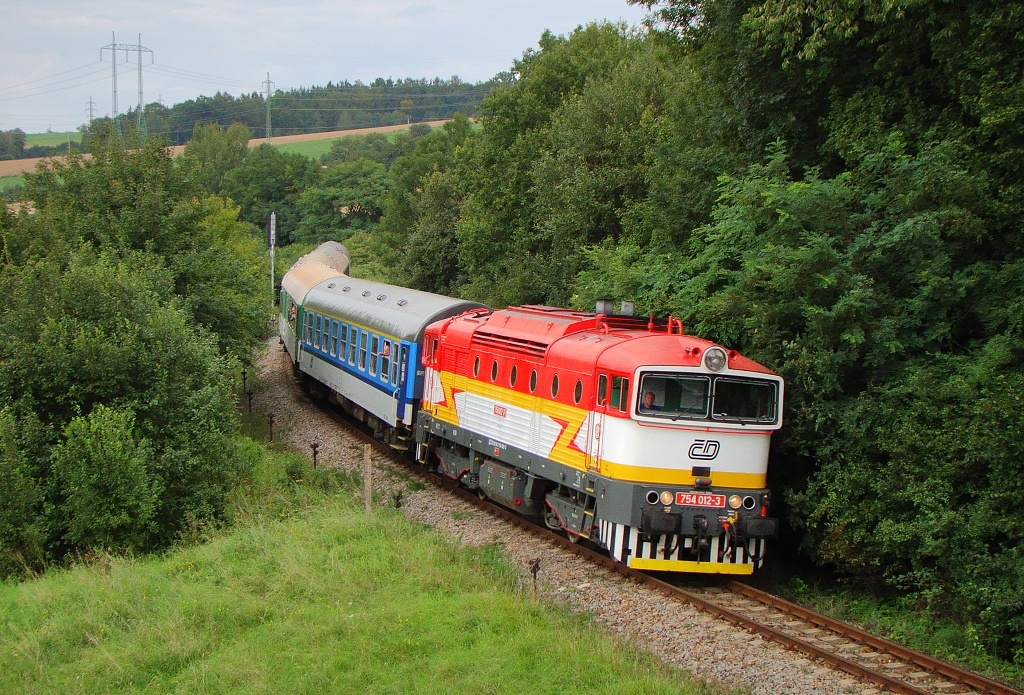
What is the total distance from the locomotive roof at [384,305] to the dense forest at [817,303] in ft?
11.0

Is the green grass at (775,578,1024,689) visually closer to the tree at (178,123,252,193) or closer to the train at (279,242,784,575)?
the train at (279,242,784,575)

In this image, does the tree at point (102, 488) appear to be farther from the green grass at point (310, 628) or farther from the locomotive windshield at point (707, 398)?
the locomotive windshield at point (707, 398)

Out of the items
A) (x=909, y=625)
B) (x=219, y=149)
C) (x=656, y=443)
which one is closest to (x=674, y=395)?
(x=656, y=443)

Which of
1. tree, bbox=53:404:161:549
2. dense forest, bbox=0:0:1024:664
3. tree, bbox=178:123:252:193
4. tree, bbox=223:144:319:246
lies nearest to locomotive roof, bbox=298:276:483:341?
dense forest, bbox=0:0:1024:664

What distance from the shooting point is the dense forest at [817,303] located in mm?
11289

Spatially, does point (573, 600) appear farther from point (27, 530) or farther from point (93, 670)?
point (27, 530)

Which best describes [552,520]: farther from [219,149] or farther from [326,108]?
[326,108]

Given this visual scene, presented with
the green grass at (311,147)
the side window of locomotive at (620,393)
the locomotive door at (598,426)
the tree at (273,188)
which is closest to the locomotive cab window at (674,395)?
the side window of locomotive at (620,393)

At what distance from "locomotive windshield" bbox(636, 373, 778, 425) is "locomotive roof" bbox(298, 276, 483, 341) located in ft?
28.2

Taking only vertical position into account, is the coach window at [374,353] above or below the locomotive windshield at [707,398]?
below

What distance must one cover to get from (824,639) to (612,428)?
3586 mm

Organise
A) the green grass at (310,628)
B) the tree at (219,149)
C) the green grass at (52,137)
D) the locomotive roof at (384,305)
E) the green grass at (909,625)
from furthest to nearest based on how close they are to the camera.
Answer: the green grass at (52,137) < the tree at (219,149) < the locomotive roof at (384,305) < the green grass at (909,625) < the green grass at (310,628)

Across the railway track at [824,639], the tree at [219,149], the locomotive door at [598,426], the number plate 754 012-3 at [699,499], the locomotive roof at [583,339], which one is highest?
the tree at [219,149]

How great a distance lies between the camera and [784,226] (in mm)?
13492
